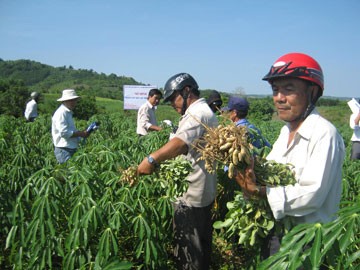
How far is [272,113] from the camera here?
35.7 meters

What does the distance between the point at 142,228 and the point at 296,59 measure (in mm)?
1443

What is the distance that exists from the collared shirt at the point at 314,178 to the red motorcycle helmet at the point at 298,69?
0.19 meters

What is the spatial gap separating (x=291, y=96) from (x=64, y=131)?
3.88m

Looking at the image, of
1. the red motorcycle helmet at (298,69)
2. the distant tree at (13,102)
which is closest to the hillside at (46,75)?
the distant tree at (13,102)

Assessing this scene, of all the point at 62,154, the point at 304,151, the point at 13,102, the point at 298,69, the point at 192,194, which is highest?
the point at 298,69

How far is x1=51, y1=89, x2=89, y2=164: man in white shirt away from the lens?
4.77 metres

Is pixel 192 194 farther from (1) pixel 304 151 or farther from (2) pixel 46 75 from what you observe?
(2) pixel 46 75

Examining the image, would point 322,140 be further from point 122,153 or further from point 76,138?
point 76,138

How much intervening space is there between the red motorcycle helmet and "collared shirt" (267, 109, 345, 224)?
0.19 meters

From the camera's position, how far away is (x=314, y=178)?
4.78 feet

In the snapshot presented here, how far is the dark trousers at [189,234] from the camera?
2582 millimetres

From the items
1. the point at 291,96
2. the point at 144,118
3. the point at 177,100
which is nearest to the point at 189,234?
the point at 177,100

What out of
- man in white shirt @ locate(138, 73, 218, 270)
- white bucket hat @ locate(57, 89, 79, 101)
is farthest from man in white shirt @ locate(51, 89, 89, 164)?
man in white shirt @ locate(138, 73, 218, 270)

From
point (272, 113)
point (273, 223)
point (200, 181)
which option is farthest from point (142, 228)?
point (272, 113)
